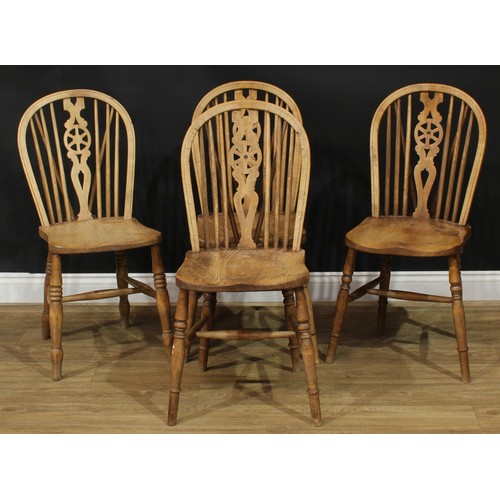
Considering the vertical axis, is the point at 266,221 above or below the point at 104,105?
below

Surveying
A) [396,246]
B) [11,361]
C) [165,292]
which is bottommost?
[11,361]

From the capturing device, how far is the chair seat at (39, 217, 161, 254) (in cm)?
309

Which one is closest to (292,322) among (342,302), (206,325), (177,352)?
(342,302)

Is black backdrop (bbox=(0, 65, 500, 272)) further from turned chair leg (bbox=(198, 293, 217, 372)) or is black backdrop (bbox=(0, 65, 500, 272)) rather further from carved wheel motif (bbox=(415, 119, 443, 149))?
turned chair leg (bbox=(198, 293, 217, 372))

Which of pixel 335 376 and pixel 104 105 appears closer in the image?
pixel 335 376

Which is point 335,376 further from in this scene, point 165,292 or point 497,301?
point 497,301

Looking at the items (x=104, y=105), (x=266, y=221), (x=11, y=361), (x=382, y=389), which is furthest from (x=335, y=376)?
(x=104, y=105)

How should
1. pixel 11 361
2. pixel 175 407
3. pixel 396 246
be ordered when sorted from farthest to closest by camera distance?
pixel 11 361 < pixel 396 246 < pixel 175 407

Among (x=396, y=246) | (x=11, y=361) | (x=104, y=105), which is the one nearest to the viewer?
(x=396, y=246)

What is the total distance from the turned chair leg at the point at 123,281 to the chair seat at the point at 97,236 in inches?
8.2

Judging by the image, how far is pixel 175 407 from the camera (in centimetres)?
281

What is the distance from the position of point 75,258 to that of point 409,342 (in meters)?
1.56

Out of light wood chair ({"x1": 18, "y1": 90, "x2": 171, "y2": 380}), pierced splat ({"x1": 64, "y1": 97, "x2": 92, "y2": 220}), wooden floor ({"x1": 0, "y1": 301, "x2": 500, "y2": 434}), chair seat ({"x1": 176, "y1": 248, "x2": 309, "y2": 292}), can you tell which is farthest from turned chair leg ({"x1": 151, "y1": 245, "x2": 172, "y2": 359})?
pierced splat ({"x1": 64, "y1": 97, "x2": 92, "y2": 220})

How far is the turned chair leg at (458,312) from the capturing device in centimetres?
304
